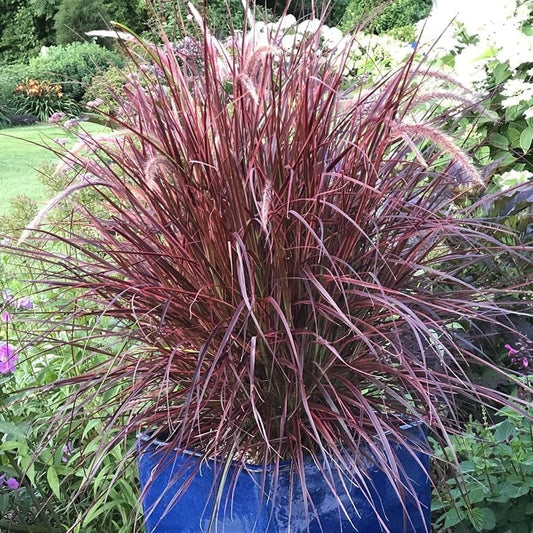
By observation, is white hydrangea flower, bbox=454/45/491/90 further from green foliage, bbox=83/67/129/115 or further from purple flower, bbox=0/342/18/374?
purple flower, bbox=0/342/18/374

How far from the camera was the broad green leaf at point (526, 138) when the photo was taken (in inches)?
108

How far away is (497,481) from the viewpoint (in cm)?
173

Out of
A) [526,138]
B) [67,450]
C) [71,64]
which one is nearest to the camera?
[67,450]

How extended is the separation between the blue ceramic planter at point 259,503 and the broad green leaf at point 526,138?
1.70m

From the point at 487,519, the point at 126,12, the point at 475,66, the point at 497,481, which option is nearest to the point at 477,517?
the point at 487,519

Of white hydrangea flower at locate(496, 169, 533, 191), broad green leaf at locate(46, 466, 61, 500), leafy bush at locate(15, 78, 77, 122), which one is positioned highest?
white hydrangea flower at locate(496, 169, 533, 191)

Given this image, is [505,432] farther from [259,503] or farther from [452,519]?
[259,503]

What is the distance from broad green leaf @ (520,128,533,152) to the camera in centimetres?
275

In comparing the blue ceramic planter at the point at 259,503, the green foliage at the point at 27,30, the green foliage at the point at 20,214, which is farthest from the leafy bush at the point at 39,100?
the blue ceramic planter at the point at 259,503

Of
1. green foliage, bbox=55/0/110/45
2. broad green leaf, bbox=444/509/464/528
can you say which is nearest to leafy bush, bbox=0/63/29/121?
green foliage, bbox=55/0/110/45

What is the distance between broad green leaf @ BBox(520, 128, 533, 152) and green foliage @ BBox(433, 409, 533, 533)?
4.30 ft

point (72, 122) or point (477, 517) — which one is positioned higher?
point (72, 122)

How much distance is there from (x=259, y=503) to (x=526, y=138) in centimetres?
207

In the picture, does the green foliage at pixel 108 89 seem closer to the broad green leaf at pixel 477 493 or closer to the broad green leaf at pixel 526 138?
the broad green leaf at pixel 477 493
